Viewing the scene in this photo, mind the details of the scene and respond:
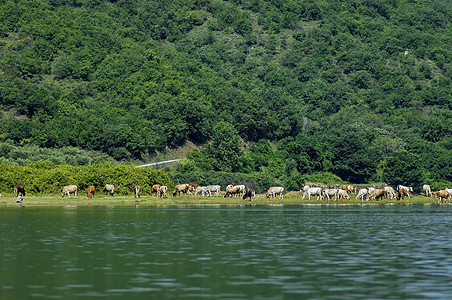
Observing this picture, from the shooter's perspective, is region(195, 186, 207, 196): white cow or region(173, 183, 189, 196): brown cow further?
region(195, 186, 207, 196): white cow

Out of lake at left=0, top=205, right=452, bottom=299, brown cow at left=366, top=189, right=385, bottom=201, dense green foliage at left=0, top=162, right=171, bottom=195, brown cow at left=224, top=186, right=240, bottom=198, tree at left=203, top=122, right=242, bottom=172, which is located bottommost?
lake at left=0, top=205, right=452, bottom=299

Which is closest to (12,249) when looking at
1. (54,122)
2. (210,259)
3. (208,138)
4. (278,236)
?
(210,259)

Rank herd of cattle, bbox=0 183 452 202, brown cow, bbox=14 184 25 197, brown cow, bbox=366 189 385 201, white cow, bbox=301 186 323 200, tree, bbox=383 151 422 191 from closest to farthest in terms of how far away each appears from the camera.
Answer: brown cow, bbox=14 184 25 197 → herd of cattle, bbox=0 183 452 202 → brown cow, bbox=366 189 385 201 → white cow, bbox=301 186 323 200 → tree, bbox=383 151 422 191

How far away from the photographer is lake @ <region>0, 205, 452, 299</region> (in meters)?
30.0

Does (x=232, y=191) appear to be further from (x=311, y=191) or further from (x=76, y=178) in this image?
(x=76, y=178)

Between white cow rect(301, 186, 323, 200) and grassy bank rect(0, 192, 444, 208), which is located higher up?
white cow rect(301, 186, 323, 200)

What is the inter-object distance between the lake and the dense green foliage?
126 ft

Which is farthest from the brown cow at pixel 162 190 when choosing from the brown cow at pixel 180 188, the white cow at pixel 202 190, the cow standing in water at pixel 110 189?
the white cow at pixel 202 190

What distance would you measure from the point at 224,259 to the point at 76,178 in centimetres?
6832

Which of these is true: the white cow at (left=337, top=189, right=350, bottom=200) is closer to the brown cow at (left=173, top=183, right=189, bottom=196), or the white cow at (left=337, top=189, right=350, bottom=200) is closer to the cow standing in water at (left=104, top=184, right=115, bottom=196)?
the brown cow at (left=173, top=183, right=189, bottom=196)

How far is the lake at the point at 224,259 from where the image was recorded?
98.3 ft

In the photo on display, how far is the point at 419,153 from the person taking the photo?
186625 mm

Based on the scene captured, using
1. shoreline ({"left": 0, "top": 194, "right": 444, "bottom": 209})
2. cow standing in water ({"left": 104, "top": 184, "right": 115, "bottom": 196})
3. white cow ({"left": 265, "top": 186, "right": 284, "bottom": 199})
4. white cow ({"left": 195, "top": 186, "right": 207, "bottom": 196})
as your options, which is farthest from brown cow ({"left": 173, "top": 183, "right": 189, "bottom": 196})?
white cow ({"left": 265, "top": 186, "right": 284, "bottom": 199})

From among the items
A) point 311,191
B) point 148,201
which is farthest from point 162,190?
point 311,191
